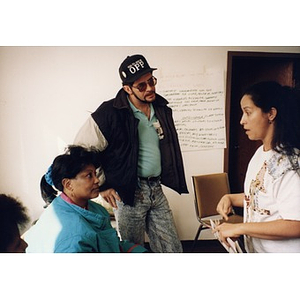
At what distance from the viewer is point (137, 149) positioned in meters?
1.41

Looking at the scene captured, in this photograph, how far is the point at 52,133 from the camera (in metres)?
1.42

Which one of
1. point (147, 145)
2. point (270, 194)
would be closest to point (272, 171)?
point (270, 194)

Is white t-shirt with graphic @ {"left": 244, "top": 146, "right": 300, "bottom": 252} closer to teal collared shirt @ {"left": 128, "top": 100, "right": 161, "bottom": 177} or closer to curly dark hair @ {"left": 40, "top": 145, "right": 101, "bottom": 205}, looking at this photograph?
teal collared shirt @ {"left": 128, "top": 100, "right": 161, "bottom": 177}

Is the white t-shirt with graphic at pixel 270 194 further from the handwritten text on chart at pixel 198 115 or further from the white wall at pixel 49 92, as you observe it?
the white wall at pixel 49 92

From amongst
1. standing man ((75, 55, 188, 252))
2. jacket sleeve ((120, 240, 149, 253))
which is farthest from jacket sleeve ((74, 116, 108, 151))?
jacket sleeve ((120, 240, 149, 253))

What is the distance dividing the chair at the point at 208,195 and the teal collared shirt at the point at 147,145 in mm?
206

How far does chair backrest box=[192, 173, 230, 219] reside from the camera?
1435 millimetres

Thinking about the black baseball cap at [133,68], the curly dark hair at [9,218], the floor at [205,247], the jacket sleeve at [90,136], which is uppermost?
the black baseball cap at [133,68]

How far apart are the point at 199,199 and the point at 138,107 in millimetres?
517

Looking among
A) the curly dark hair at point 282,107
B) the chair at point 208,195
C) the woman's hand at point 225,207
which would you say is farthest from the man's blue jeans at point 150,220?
the curly dark hair at point 282,107

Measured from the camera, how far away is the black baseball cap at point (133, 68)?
140 centimetres

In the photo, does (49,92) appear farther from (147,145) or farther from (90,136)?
(147,145)

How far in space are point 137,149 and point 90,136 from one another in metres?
0.22
